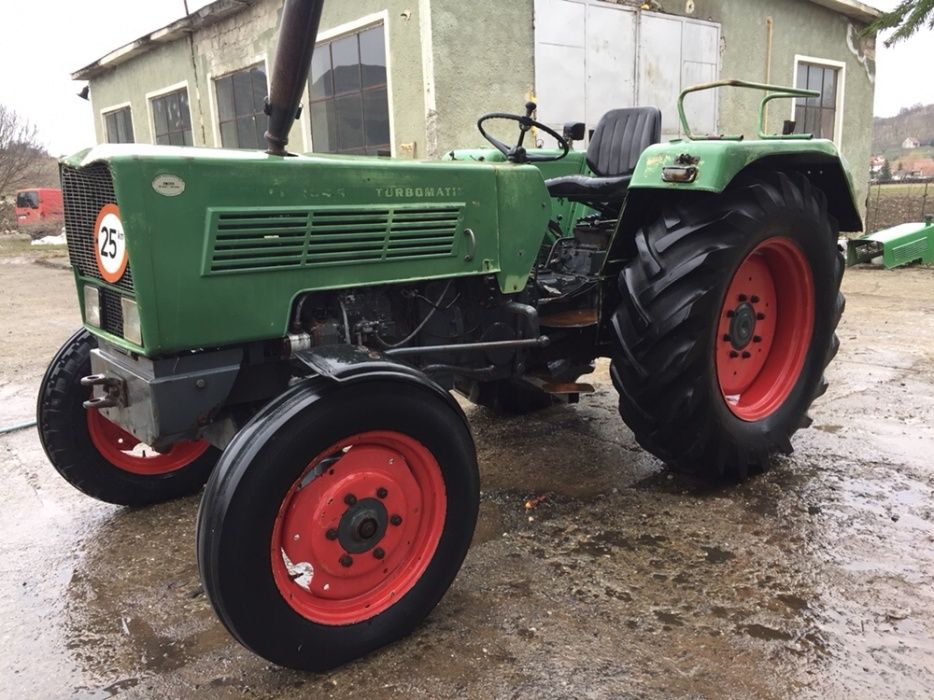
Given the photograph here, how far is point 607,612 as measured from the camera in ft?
7.31

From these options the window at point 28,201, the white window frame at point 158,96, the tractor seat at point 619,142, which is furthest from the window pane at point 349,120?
the window at point 28,201

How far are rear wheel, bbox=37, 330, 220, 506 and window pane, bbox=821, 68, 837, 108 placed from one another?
39.5ft

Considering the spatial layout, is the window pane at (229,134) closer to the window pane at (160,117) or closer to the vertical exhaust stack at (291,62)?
the window pane at (160,117)

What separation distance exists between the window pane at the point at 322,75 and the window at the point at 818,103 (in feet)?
23.3

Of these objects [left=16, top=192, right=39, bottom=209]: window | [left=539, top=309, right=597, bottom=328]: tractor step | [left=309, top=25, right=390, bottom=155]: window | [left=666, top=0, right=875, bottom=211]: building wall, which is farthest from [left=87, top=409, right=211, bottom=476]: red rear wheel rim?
[left=16, top=192, right=39, bottom=209]: window

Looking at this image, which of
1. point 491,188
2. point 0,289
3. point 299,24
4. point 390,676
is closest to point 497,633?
point 390,676

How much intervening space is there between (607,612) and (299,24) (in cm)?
186

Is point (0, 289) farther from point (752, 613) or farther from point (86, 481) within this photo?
point (752, 613)

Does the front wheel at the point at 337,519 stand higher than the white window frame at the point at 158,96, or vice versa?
the white window frame at the point at 158,96

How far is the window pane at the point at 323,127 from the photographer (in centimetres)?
922

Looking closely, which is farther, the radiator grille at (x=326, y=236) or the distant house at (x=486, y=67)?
the distant house at (x=486, y=67)

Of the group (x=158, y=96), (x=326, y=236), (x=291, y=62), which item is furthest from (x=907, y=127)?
(x=291, y=62)

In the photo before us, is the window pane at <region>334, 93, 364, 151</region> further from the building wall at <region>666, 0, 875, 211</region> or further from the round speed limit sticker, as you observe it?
the round speed limit sticker

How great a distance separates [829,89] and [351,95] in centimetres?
800
